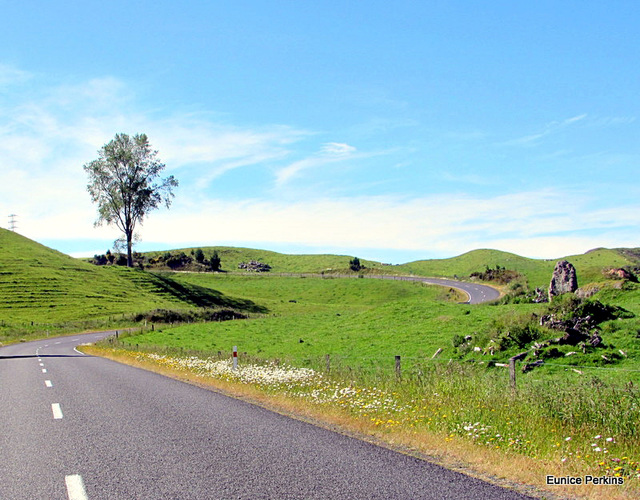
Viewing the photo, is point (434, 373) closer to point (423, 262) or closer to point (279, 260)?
point (279, 260)

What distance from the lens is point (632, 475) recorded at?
271 inches

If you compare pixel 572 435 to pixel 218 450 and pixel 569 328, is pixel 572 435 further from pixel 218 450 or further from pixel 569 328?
pixel 569 328

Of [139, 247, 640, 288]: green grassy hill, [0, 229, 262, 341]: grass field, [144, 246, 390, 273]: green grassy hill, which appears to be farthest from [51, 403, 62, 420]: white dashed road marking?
[144, 246, 390, 273]: green grassy hill

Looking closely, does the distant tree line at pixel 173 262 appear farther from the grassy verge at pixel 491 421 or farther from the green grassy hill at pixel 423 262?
the grassy verge at pixel 491 421

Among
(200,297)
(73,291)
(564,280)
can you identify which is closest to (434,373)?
(564,280)

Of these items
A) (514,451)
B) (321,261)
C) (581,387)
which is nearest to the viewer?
(514,451)

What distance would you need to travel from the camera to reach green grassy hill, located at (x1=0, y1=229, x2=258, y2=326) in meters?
69.7

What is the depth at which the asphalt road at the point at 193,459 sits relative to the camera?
21.8ft

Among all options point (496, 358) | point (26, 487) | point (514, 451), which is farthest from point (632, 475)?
point (496, 358)

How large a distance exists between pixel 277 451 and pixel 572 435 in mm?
4816

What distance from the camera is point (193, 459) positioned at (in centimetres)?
805

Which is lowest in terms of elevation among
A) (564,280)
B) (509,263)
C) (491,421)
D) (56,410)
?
(56,410)

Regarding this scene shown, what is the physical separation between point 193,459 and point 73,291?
262 ft

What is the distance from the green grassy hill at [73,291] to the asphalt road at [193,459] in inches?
2199
